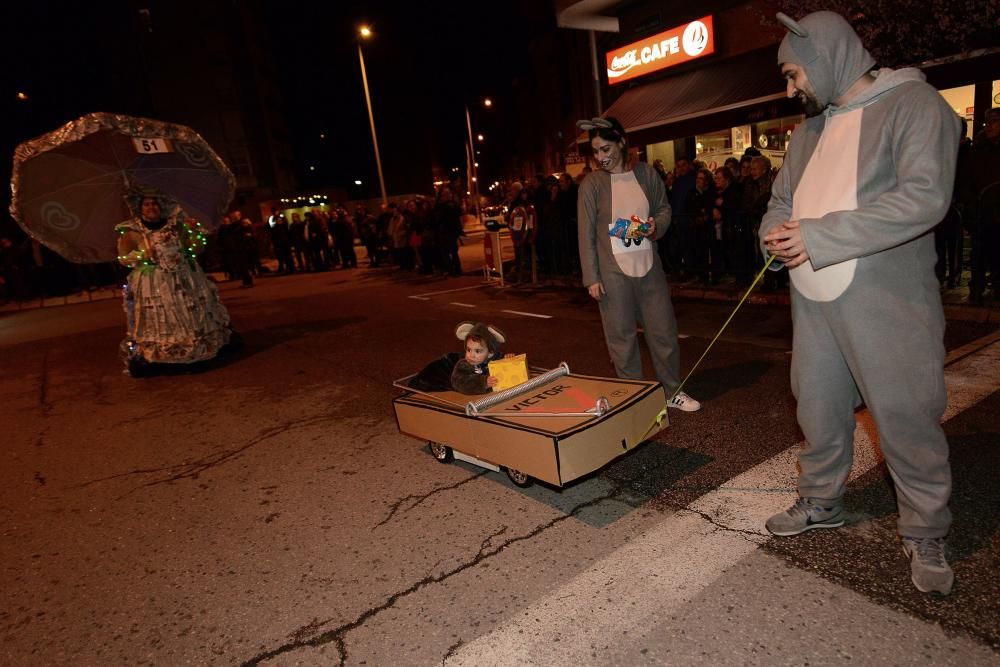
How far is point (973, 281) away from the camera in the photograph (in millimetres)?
6688

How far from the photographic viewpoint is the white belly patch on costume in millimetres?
2346

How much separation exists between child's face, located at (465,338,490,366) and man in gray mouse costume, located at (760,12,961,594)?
6.98 feet

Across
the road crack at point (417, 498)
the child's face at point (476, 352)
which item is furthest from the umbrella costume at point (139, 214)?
the road crack at point (417, 498)

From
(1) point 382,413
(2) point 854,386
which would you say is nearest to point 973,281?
(2) point 854,386

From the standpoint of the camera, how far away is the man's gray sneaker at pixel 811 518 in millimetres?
2838

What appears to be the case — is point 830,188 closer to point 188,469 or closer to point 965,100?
A: point 188,469

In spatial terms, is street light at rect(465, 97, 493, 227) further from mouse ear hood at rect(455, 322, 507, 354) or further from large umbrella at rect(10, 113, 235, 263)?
mouse ear hood at rect(455, 322, 507, 354)

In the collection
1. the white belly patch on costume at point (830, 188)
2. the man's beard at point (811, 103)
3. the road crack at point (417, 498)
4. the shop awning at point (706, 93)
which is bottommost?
the road crack at point (417, 498)

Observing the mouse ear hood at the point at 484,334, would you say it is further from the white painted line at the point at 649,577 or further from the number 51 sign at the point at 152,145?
the number 51 sign at the point at 152,145

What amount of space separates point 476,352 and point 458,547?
1425 millimetres

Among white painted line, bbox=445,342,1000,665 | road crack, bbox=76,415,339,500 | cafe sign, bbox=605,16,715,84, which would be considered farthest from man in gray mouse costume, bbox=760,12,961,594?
cafe sign, bbox=605,16,715,84

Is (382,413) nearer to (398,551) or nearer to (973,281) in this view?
(398,551)

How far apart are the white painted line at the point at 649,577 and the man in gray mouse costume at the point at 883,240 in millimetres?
738

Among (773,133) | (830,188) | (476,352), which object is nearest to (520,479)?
(476,352)
